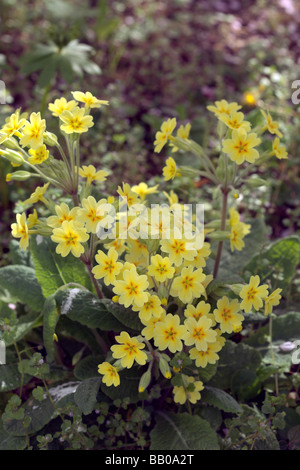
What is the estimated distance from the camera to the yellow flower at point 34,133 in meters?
1.96

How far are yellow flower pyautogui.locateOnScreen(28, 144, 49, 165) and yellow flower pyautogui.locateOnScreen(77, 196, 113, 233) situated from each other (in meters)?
0.23

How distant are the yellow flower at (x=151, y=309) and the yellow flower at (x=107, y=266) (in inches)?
5.6

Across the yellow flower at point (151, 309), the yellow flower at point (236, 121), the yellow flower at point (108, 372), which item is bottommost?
the yellow flower at point (108, 372)

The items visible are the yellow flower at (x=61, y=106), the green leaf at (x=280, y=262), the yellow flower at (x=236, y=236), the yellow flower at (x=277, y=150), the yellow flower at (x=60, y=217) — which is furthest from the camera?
the green leaf at (x=280, y=262)

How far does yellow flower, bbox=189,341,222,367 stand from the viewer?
2033 mm

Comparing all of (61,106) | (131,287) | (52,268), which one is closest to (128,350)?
(131,287)

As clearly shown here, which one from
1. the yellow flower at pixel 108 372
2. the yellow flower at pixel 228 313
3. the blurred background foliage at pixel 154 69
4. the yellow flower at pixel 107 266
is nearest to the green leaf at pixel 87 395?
the yellow flower at pixel 108 372

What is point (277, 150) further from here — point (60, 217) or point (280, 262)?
point (60, 217)

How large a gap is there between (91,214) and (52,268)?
54 centimetres

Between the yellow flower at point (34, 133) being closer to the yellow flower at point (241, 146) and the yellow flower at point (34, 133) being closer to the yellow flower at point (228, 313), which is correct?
the yellow flower at point (241, 146)

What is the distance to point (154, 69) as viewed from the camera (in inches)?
193

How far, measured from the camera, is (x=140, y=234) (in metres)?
2.05
